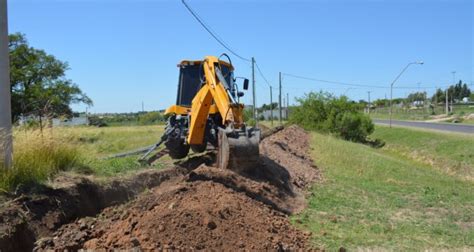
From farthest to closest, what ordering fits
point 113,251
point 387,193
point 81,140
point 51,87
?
point 51,87 → point 387,193 → point 81,140 → point 113,251

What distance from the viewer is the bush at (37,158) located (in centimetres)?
736

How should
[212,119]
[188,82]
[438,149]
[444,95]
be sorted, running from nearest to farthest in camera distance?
1. [212,119]
2. [188,82]
3. [438,149]
4. [444,95]

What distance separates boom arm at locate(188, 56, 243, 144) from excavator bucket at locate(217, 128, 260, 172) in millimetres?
292

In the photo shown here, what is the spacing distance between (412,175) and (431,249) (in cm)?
1078

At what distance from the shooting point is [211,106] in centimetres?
1182

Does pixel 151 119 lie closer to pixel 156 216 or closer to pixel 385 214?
pixel 385 214

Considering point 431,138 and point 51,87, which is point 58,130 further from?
point 51,87

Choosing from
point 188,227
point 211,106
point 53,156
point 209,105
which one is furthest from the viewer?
point 211,106

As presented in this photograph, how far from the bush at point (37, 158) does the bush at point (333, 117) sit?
31851 mm

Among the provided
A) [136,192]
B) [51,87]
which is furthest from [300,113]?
[136,192]

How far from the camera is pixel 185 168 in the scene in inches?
492

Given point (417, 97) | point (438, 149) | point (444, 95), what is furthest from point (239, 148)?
point (417, 97)

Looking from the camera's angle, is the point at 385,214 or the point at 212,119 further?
the point at 212,119

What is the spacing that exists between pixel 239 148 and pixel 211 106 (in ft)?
8.56
